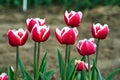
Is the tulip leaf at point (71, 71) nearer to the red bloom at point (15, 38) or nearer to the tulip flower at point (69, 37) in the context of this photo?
the tulip flower at point (69, 37)

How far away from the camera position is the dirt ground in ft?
18.2

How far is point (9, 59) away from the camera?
18.2ft

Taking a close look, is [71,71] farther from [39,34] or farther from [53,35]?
[53,35]

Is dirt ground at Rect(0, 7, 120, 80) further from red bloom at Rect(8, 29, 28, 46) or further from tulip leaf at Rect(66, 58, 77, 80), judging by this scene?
red bloom at Rect(8, 29, 28, 46)

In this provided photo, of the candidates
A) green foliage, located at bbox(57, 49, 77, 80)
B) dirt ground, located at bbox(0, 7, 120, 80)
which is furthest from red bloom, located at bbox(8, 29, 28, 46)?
dirt ground, located at bbox(0, 7, 120, 80)

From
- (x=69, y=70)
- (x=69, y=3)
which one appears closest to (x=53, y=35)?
(x=69, y=3)

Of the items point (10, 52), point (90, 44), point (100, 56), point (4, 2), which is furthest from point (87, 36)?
point (90, 44)

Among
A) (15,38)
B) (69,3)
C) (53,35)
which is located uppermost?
(15,38)

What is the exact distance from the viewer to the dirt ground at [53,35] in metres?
5.54

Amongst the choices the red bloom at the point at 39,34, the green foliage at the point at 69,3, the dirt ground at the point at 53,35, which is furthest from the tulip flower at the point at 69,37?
the green foliage at the point at 69,3

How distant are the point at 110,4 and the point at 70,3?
0.66m

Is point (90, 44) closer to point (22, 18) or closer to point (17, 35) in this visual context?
point (17, 35)

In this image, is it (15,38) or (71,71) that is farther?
(71,71)

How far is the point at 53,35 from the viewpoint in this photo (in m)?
6.55
